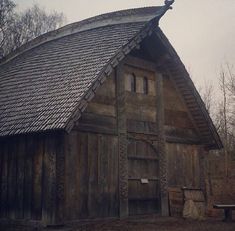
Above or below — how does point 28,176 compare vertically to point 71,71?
below

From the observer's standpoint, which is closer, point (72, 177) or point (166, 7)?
point (72, 177)

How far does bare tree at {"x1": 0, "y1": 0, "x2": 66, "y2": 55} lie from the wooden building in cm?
1260

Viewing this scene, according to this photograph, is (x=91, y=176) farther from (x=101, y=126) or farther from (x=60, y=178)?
(x=101, y=126)

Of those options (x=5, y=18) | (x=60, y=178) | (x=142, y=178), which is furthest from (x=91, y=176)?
(x=5, y=18)

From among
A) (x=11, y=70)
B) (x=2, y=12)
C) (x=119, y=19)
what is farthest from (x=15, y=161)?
(x=2, y=12)

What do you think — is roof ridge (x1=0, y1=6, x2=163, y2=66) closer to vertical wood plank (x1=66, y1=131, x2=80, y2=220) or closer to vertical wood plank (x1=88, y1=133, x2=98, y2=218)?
vertical wood plank (x1=88, y1=133, x2=98, y2=218)

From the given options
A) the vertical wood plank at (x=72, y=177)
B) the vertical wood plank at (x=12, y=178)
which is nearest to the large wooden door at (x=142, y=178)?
the vertical wood plank at (x=72, y=177)

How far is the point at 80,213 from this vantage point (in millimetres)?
11133

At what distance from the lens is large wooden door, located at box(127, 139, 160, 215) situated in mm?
12938

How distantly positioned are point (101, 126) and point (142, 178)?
7.96ft

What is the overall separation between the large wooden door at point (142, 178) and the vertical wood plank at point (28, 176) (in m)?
3.11

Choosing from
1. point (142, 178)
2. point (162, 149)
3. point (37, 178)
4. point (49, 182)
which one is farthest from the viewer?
point (162, 149)

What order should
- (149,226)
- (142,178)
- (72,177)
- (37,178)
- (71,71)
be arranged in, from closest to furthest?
(72,177)
(37,178)
(149,226)
(71,71)
(142,178)

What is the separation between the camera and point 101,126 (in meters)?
12.1
